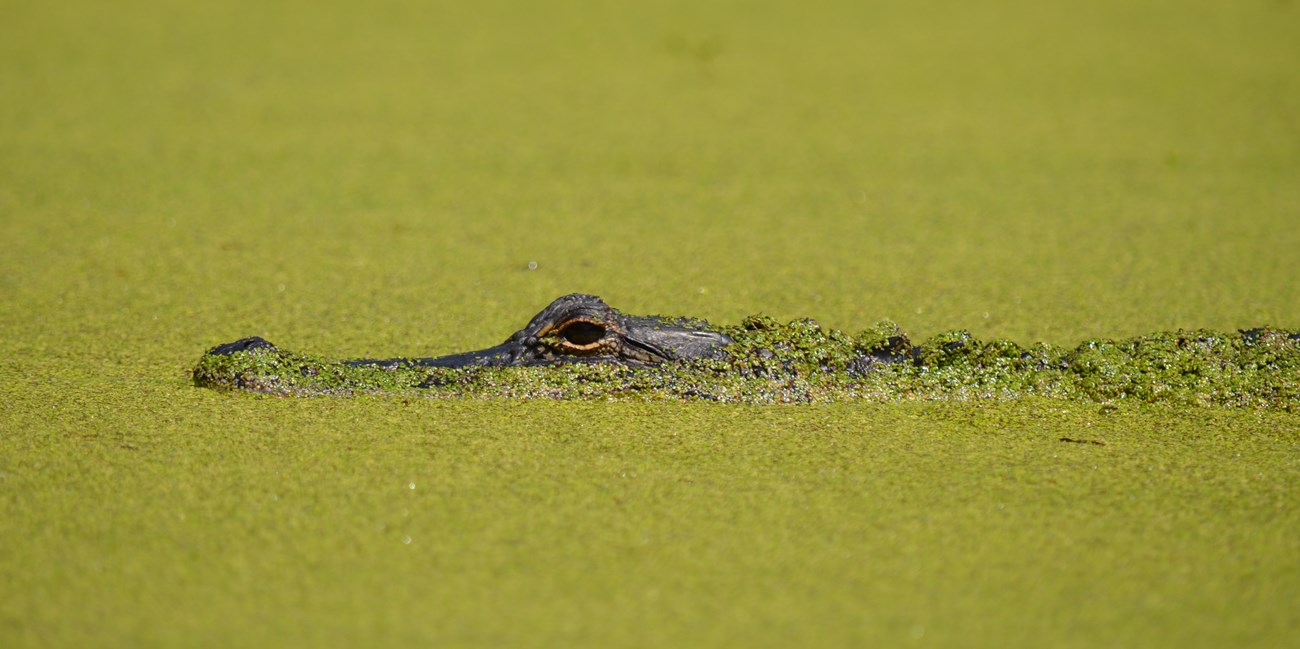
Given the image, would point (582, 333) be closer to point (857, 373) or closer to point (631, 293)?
point (857, 373)

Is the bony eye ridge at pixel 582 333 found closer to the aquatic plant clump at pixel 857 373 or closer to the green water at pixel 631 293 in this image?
the aquatic plant clump at pixel 857 373

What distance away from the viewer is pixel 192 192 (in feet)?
15.0

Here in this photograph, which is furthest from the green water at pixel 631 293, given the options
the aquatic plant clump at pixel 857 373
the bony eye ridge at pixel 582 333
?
the bony eye ridge at pixel 582 333

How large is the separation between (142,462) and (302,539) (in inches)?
19.9

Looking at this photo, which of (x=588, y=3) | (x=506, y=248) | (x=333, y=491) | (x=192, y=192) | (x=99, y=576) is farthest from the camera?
(x=588, y=3)

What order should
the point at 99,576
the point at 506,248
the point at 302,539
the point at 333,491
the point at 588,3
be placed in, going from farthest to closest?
1. the point at 588,3
2. the point at 506,248
3. the point at 333,491
4. the point at 302,539
5. the point at 99,576

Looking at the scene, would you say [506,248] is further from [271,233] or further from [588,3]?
[588,3]

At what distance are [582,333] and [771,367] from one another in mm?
443

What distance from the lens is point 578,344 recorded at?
2.97 meters

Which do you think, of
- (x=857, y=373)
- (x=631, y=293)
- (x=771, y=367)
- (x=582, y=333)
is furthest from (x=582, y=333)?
(x=631, y=293)

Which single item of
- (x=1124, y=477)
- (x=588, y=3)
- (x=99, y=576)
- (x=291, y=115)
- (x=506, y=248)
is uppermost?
(x=588, y=3)

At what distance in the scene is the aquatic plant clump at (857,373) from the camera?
9.54 ft

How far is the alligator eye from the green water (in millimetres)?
170

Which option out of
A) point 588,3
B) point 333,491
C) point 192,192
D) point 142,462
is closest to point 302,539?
point 333,491
